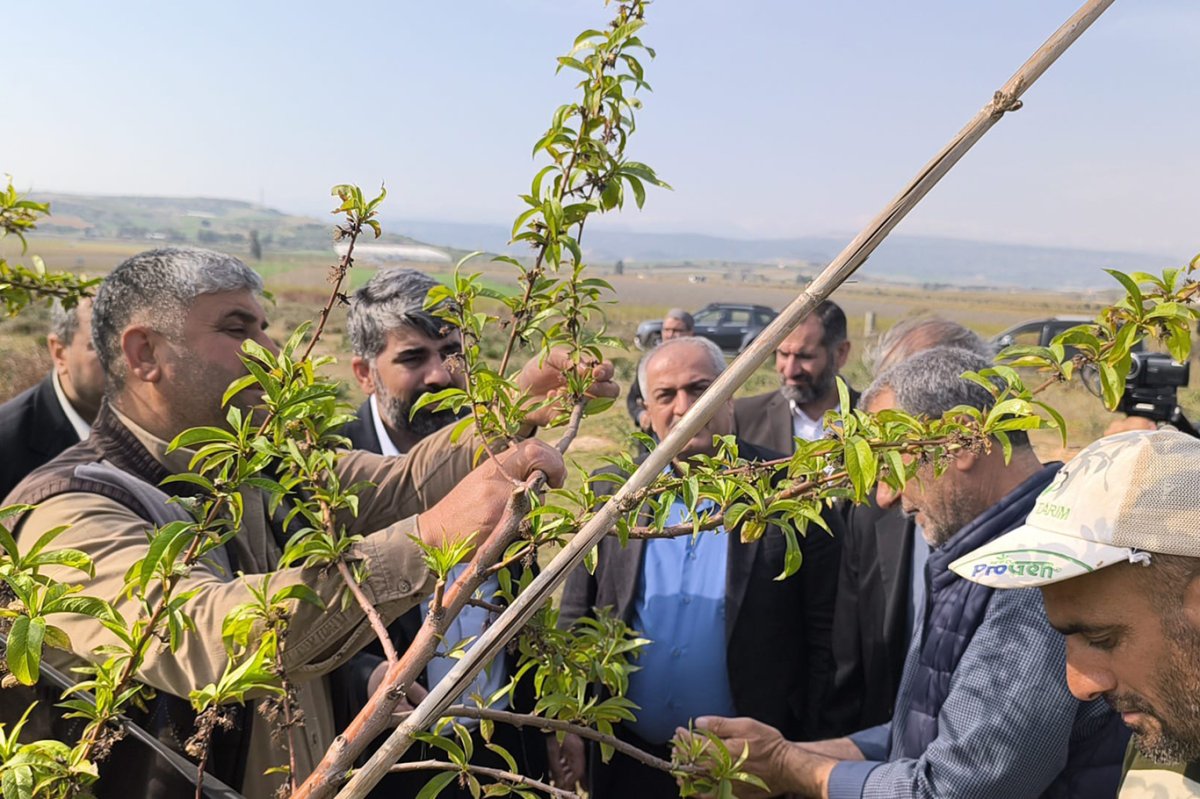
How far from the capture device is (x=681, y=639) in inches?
132

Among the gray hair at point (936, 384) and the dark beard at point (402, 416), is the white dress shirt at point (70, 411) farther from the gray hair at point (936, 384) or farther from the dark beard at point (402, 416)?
the gray hair at point (936, 384)

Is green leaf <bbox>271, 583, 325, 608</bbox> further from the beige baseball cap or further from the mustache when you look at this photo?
the mustache

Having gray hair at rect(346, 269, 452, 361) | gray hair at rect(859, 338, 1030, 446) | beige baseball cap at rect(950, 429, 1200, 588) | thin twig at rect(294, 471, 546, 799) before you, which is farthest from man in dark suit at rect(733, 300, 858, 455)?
thin twig at rect(294, 471, 546, 799)

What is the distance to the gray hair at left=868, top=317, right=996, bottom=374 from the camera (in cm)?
383

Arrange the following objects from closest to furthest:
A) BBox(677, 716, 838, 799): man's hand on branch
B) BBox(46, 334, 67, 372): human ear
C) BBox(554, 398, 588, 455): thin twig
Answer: BBox(554, 398, 588, 455): thin twig → BBox(677, 716, 838, 799): man's hand on branch → BBox(46, 334, 67, 372): human ear

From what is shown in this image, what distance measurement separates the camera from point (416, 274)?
410 centimetres

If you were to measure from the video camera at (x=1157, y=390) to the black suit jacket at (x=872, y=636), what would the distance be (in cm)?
98

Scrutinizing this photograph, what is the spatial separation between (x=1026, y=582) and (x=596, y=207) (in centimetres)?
111

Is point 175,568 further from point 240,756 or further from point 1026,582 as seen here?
point 1026,582

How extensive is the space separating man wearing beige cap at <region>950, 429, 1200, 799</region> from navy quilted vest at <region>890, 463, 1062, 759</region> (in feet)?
1.90

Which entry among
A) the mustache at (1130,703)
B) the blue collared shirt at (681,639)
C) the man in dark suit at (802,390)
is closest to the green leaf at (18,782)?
the mustache at (1130,703)

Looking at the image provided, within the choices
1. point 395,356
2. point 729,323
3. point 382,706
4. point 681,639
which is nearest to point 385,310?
point 395,356

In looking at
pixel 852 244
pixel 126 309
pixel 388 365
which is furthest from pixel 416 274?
pixel 852 244

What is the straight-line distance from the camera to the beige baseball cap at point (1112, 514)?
1.64 metres
